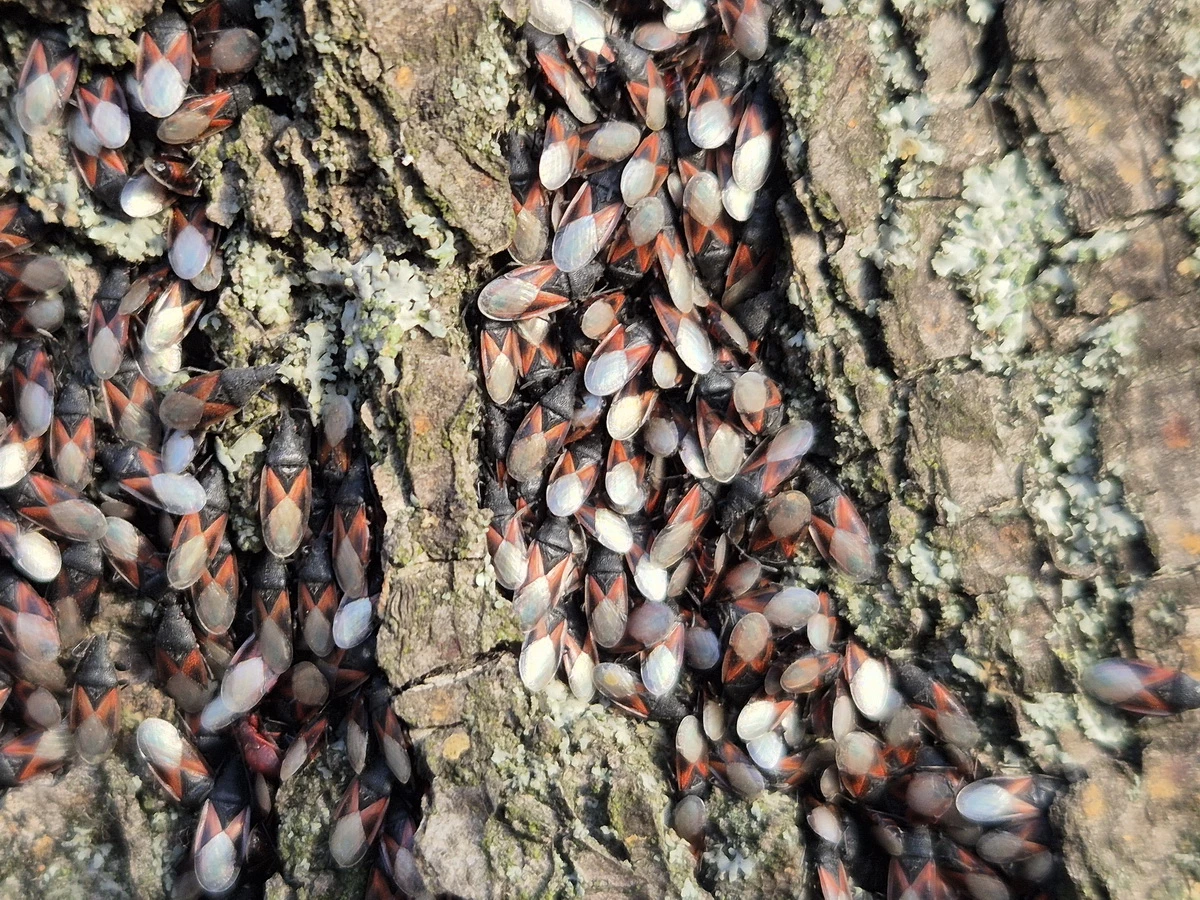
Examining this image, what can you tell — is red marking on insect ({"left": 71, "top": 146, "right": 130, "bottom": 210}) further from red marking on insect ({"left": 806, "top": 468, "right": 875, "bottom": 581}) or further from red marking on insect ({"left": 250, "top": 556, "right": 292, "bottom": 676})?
red marking on insect ({"left": 806, "top": 468, "right": 875, "bottom": 581})

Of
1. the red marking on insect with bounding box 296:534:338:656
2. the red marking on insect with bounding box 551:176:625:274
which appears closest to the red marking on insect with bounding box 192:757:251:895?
the red marking on insect with bounding box 296:534:338:656

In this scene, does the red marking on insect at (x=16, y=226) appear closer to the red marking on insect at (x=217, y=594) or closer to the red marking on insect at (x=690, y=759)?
the red marking on insect at (x=217, y=594)

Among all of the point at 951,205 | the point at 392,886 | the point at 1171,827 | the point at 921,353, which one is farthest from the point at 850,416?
the point at 392,886

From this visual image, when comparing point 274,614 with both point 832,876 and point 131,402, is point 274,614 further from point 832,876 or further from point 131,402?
point 832,876

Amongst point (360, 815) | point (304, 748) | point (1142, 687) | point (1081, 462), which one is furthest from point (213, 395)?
point (1142, 687)

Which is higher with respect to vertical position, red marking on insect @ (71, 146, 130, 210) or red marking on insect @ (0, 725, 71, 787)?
red marking on insect @ (71, 146, 130, 210)

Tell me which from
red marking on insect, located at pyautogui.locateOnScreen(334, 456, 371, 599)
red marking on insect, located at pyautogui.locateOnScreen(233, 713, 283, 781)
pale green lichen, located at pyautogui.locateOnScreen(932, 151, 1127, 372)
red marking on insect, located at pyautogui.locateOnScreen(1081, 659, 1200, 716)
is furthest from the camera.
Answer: red marking on insect, located at pyautogui.locateOnScreen(233, 713, 283, 781)

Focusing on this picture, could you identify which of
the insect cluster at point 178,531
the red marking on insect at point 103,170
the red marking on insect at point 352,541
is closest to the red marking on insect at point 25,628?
the insect cluster at point 178,531
